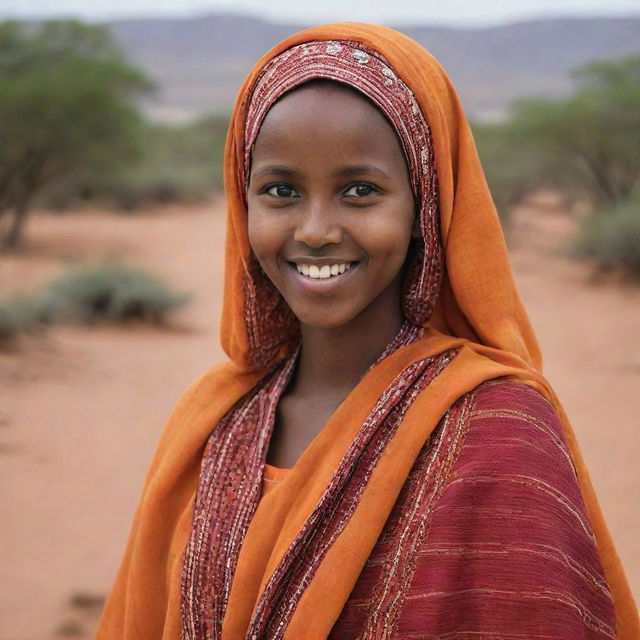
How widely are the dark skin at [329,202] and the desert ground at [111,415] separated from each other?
2.96 metres

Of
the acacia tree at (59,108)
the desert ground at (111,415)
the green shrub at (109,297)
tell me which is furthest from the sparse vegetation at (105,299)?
the acacia tree at (59,108)

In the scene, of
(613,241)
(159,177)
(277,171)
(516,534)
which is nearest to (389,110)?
(277,171)

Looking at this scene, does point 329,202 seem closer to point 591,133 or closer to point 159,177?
point 591,133

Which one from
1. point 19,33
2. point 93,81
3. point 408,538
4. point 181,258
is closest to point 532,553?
point 408,538

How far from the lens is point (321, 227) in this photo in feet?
5.49

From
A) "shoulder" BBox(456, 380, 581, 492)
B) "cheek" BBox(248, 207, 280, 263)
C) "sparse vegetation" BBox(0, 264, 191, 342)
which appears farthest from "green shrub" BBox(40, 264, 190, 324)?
"shoulder" BBox(456, 380, 581, 492)

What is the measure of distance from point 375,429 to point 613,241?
43.3 ft

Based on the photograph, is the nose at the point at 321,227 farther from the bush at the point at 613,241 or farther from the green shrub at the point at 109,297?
the bush at the point at 613,241

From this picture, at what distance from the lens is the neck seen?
1.91m

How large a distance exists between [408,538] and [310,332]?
62 centimetres

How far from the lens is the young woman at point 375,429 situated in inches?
59.7

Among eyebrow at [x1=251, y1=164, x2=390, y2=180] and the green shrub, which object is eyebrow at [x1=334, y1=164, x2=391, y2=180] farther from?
the green shrub

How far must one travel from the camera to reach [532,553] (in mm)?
1484

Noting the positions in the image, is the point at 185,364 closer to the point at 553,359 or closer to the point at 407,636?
the point at 553,359
